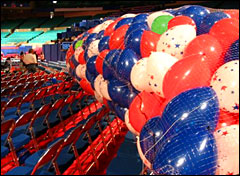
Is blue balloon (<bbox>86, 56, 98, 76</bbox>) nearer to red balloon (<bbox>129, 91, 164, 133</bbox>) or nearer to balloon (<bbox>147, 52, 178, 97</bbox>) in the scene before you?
red balloon (<bbox>129, 91, 164, 133</bbox>)

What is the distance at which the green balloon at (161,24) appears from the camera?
214cm

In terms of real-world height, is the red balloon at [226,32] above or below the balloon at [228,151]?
above

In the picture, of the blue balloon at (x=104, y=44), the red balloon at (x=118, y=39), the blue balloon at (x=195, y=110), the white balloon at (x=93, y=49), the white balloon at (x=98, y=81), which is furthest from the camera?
the white balloon at (x=93, y=49)

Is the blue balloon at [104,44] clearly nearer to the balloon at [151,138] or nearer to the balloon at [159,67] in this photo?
the balloon at [159,67]

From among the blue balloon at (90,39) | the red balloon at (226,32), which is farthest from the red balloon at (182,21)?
the blue balloon at (90,39)

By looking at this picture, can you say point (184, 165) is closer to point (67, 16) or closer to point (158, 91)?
point (158, 91)

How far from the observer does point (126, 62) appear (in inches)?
88.0

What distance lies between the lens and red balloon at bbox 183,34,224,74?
146 centimetres

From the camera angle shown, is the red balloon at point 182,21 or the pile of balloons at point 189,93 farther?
the red balloon at point 182,21

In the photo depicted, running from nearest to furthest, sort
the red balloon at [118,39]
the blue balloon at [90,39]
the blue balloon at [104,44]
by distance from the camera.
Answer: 1. the red balloon at [118,39]
2. the blue balloon at [104,44]
3. the blue balloon at [90,39]

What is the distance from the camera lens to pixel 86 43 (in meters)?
3.79

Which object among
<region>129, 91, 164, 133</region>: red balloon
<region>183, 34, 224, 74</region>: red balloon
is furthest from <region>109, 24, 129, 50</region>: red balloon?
<region>183, 34, 224, 74</region>: red balloon

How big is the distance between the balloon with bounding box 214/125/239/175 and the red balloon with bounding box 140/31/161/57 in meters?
1.03

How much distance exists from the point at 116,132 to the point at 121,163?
147 centimetres
